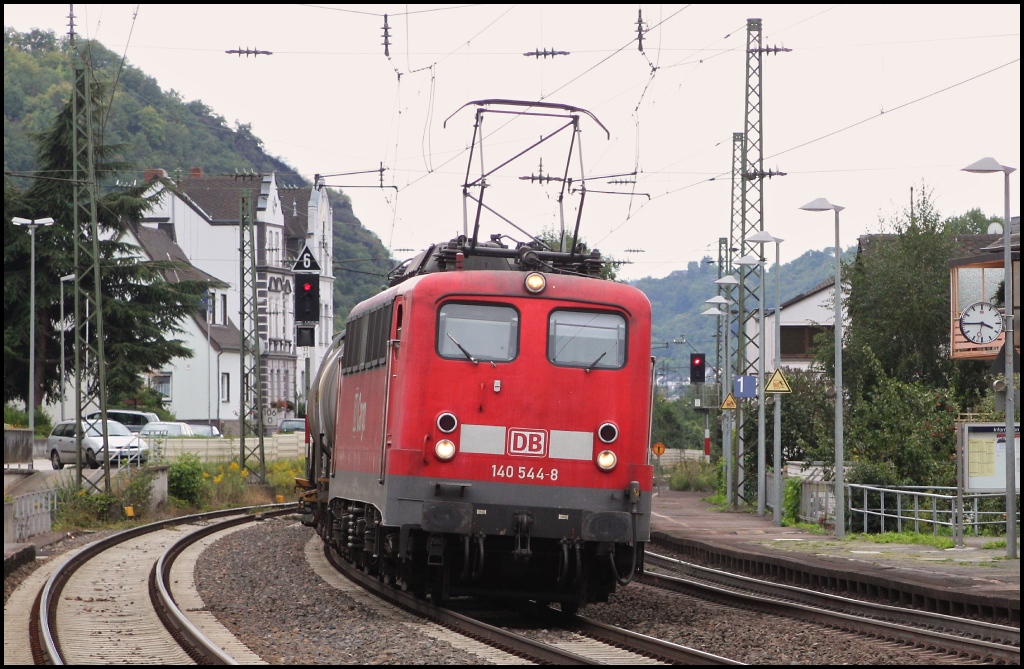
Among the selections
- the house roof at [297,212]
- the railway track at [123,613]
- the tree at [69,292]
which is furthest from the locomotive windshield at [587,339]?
the house roof at [297,212]

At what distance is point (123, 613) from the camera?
1447 centimetres

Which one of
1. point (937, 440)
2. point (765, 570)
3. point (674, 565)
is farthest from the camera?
point (937, 440)

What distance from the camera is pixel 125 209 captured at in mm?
49656

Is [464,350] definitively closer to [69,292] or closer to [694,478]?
[694,478]

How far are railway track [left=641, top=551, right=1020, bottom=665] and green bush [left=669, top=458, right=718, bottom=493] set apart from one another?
2822cm

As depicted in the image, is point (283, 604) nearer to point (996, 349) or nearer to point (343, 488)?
point (343, 488)

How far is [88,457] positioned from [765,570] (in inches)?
1042

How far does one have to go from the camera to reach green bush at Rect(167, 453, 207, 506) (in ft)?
109

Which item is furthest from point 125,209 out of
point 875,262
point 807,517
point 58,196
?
point 807,517

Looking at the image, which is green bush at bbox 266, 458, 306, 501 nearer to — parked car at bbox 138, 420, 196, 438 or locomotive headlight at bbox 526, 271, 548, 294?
parked car at bbox 138, 420, 196, 438

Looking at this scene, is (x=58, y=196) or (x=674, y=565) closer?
(x=674, y=565)

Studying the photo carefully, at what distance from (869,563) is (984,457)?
342cm

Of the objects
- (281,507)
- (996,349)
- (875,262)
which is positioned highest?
(875,262)

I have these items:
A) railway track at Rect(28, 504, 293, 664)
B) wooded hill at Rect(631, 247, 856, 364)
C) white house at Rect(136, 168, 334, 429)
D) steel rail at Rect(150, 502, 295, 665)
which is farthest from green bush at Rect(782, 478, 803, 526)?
wooded hill at Rect(631, 247, 856, 364)
